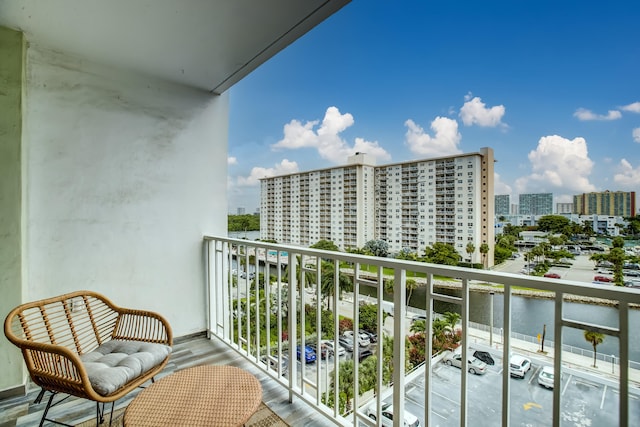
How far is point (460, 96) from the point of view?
2207mm

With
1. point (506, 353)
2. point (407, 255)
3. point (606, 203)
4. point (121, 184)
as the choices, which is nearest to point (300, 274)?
point (407, 255)

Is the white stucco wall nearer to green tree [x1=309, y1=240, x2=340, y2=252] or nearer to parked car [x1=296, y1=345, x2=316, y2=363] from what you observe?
parked car [x1=296, y1=345, x2=316, y2=363]

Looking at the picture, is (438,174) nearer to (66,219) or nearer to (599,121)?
(599,121)

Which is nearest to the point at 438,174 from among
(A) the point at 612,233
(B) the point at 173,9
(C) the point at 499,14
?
(A) the point at 612,233

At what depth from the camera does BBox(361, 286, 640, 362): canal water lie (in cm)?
90

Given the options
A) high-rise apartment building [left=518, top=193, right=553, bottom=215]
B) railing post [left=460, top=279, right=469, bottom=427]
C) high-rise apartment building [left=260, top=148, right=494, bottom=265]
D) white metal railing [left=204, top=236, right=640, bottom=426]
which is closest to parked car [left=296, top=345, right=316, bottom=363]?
white metal railing [left=204, top=236, right=640, bottom=426]

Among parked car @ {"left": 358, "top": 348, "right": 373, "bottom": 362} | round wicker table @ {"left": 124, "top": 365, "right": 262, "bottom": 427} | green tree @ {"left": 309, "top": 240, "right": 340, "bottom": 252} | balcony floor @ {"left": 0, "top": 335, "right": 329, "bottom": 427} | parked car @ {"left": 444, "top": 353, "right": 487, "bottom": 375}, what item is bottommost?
balcony floor @ {"left": 0, "top": 335, "right": 329, "bottom": 427}

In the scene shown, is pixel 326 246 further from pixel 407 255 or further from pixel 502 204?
pixel 502 204

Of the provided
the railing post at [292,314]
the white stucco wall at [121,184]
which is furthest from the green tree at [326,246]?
the white stucco wall at [121,184]

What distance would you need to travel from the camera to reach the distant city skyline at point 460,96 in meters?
1.42

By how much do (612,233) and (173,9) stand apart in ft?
8.68

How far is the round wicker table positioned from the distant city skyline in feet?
5.59

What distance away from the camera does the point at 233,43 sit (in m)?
2.30

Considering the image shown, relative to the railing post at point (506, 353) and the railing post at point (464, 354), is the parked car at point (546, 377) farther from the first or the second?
the railing post at point (464, 354)
